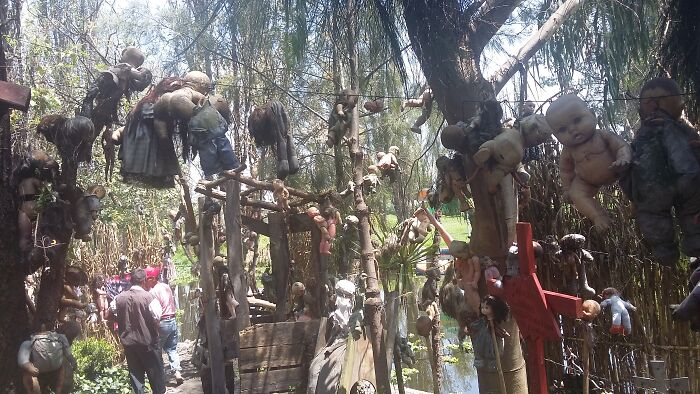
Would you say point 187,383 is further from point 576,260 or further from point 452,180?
Result: point 452,180

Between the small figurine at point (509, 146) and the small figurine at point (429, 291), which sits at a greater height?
the small figurine at point (509, 146)

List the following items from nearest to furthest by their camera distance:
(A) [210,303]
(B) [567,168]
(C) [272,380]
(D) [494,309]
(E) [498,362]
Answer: (B) [567,168]
(E) [498,362]
(D) [494,309]
(C) [272,380]
(A) [210,303]

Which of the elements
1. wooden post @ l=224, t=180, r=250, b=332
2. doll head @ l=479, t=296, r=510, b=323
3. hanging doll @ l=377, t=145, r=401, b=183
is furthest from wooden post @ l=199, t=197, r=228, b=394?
doll head @ l=479, t=296, r=510, b=323

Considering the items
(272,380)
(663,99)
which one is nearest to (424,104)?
(663,99)

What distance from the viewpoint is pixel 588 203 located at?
2.07m

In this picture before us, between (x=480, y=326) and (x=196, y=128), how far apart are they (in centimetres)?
160

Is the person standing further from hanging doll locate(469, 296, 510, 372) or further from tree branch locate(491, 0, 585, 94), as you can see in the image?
tree branch locate(491, 0, 585, 94)

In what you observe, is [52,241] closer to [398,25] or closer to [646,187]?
[398,25]

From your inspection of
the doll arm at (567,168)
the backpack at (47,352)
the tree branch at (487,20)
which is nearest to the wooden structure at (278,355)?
the backpack at (47,352)

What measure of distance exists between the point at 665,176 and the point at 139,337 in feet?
16.2

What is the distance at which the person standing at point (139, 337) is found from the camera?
5.64 m

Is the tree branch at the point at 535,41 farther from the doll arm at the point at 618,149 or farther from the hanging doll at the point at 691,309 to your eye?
the hanging doll at the point at 691,309

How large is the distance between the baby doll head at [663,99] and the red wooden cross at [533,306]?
22.6 inches

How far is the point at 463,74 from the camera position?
2.74 meters
